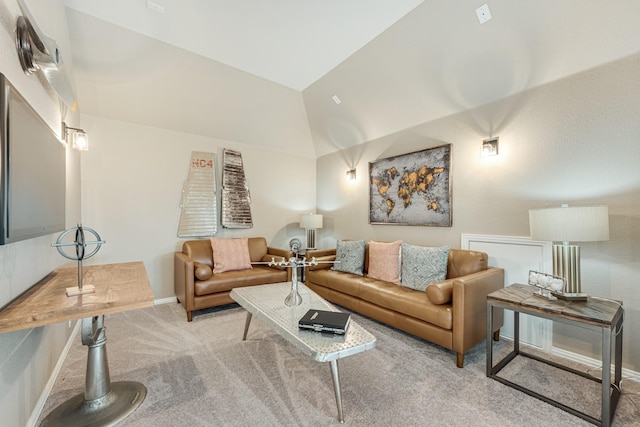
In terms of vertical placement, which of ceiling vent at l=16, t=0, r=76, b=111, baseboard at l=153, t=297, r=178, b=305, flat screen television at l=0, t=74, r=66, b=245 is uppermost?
ceiling vent at l=16, t=0, r=76, b=111

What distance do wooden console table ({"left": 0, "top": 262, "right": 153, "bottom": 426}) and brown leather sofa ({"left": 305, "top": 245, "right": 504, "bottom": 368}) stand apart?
6.77 ft

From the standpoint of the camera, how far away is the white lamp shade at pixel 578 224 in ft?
5.91

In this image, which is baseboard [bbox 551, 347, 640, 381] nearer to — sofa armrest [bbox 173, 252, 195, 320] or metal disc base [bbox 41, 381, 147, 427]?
metal disc base [bbox 41, 381, 147, 427]

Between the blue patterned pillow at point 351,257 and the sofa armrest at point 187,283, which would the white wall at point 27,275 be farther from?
the blue patterned pillow at point 351,257

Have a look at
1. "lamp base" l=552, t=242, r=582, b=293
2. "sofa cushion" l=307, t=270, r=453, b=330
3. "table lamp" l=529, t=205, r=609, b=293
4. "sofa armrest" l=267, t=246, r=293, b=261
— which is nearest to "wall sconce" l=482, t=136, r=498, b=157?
"table lamp" l=529, t=205, r=609, b=293

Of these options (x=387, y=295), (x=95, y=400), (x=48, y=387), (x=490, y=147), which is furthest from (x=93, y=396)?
(x=490, y=147)

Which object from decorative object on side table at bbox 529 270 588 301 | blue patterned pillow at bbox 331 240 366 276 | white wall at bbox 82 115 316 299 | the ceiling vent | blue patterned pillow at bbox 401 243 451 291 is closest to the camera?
the ceiling vent

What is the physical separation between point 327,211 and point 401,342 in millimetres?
2836

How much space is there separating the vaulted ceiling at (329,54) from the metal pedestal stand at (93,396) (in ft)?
7.04

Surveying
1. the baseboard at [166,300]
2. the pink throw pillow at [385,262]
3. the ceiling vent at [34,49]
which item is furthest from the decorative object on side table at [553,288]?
the baseboard at [166,300]

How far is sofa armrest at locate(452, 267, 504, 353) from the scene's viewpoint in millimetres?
2176

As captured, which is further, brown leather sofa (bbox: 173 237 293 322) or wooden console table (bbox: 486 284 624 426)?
brown leather sofa (bbox: 173 237 293 322)

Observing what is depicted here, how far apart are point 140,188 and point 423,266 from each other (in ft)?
12.1

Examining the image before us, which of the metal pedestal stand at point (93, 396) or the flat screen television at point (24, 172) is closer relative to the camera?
the flat screen television at point (24, 172)
